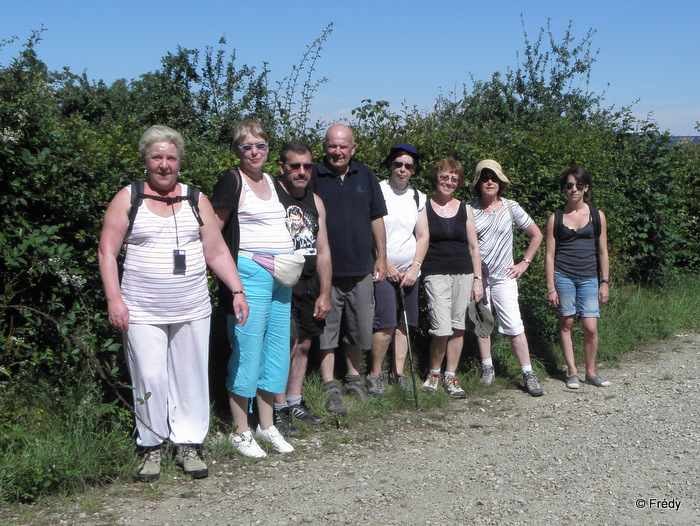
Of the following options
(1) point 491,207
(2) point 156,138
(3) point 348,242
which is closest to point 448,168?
(1) point 491,207

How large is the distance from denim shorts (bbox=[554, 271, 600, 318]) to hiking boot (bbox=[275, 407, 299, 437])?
2653 mm

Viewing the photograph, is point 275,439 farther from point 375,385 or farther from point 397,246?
point 397,246

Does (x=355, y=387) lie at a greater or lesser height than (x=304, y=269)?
lesser

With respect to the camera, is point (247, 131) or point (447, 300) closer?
point (247, 131)

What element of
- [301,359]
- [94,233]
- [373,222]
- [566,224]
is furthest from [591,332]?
[94,233]

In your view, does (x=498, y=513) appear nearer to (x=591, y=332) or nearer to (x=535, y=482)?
(x=535, y=482)

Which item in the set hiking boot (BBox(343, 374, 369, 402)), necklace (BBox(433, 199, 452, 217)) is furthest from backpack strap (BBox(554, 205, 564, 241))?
hiking boot (BBox(343, 374, 369, 402))

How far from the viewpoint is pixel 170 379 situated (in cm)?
424

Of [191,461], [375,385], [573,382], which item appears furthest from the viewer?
[573,382]

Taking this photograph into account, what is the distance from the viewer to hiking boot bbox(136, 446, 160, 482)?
163 inches

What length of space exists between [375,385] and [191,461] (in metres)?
1.93

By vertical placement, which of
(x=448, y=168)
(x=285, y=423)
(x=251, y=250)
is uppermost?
(x=448, y=168)

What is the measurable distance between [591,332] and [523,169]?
168cm

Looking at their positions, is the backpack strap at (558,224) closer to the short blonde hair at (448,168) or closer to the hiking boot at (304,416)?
the short blonde hair at (448,168)
